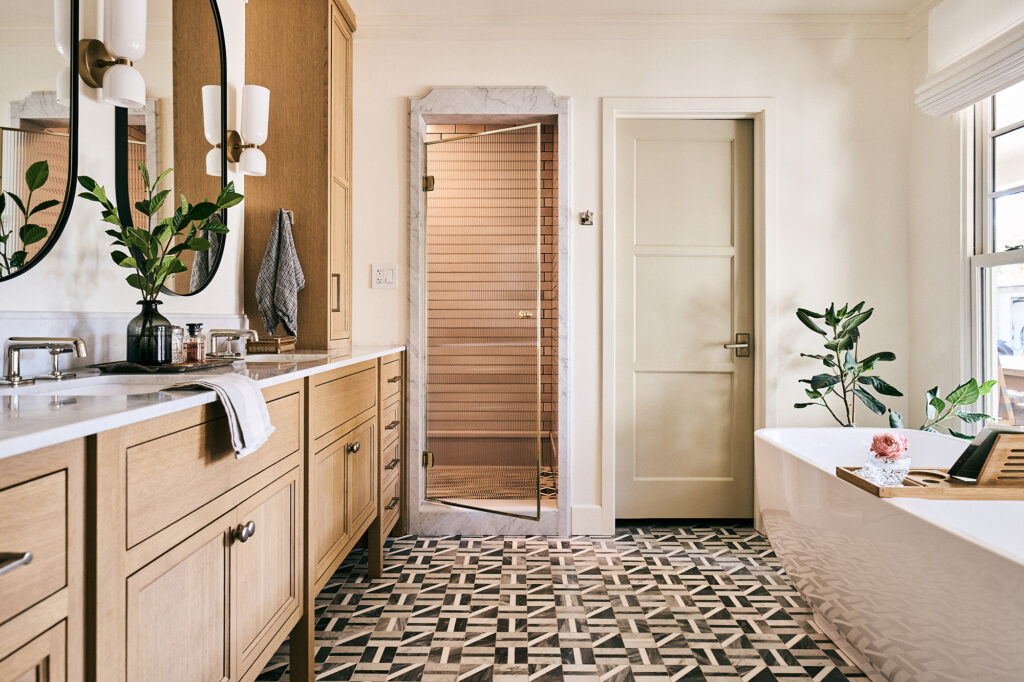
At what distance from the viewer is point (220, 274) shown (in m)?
2.41

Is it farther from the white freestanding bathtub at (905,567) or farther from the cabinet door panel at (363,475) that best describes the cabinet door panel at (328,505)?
the white freestanding bathtub at (905,567)

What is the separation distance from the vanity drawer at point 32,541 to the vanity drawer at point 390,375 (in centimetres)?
183

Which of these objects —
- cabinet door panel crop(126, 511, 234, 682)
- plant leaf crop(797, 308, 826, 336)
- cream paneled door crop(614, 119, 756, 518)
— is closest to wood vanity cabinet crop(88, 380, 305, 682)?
cabinet door panel crop(126, 511, 234, 682)

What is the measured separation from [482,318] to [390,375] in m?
0.62

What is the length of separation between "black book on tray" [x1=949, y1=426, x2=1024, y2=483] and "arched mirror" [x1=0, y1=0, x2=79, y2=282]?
2516 millimetres

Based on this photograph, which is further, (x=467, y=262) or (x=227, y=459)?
(x=467, y=262)

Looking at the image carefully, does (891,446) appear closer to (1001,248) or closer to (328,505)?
(1001,248)

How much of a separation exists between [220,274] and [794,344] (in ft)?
8.99

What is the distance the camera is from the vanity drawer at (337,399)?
174 cm

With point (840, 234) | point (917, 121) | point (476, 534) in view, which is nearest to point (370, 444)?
point (476, 534)

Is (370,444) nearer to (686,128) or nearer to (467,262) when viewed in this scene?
(467,262)

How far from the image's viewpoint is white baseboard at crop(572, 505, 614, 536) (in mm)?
3105

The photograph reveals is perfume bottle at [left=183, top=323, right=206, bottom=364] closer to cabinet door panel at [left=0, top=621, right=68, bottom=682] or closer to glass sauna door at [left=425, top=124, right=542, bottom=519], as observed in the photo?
cabinet door panel at [left=0, top=621, right=68, bottom=682]

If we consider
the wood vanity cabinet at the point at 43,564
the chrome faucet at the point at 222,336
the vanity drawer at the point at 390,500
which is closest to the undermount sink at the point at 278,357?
the chrome faucet at the point at 222,336
